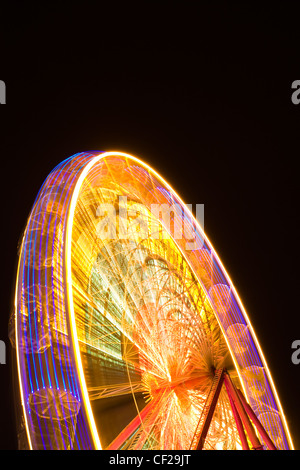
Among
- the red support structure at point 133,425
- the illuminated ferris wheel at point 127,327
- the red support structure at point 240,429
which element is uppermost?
the illuminated ferris wheel at point 127,327

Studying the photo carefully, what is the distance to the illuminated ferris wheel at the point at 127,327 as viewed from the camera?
3977mm

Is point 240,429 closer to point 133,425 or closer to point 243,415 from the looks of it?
point 243,415

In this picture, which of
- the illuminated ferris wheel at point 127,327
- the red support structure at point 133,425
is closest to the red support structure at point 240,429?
the illuminated ferris wheel at point 127,327

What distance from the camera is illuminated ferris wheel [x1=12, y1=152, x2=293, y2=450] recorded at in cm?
398

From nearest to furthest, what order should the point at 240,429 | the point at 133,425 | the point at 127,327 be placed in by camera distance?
the point at 133,425 < the point at 240,429 < the point at 127,327

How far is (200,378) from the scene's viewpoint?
6203 mm

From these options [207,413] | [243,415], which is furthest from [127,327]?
[243,415]

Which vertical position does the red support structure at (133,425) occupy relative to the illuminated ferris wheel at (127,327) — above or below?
below

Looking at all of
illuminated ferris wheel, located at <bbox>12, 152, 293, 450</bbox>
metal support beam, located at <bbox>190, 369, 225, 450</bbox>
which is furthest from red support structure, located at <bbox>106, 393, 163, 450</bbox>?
metal support beam, located at <bbox>190, 369, 225, 450</bbox>

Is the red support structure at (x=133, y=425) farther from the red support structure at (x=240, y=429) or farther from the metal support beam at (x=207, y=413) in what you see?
the red support structure at (x=240, y=429)

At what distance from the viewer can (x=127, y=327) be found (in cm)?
594

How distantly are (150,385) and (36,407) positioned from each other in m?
2.30
